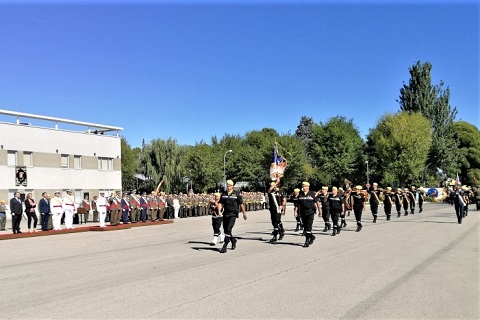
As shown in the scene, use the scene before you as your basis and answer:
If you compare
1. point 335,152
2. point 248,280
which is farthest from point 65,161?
point 335,152

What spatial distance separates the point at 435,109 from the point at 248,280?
67.4m

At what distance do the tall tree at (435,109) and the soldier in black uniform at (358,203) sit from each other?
177ft

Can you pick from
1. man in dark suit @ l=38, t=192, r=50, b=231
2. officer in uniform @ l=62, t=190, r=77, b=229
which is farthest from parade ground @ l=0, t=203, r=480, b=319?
officer in uniform @ l=62, t=190, r=77, b=229

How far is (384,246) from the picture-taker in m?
14.6

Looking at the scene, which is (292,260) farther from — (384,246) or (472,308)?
(472,308)

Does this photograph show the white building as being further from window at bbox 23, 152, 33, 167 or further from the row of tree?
the row of tree

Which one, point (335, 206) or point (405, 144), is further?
point (405, 144)

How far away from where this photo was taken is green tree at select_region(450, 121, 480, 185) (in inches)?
3447

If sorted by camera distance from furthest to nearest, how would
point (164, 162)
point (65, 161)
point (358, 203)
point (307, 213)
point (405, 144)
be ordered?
point (164, 162) → point (405, 144) → point (65, 161) → point (358, 203) → point (307, 213)

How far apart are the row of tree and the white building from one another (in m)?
18.9

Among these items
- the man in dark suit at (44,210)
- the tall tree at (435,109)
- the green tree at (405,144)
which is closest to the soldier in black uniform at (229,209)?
the man in dark suit at (44,210)

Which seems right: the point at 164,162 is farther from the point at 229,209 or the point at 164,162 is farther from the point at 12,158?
the point at 229,209

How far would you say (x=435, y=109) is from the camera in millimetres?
70312

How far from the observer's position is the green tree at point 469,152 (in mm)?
87562
